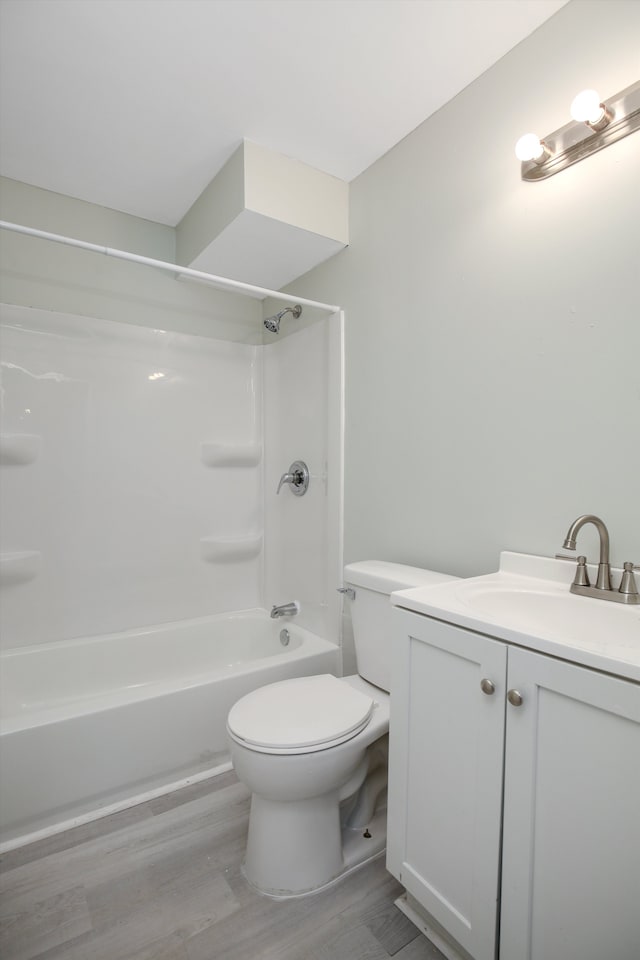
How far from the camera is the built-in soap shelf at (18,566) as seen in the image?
2.08m

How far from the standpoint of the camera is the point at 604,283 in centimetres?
125

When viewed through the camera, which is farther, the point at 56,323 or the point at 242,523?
the point at 242,523

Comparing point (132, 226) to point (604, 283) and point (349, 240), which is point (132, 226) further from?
point (604, 283)

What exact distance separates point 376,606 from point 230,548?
1.20 m

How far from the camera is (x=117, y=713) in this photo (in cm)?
169

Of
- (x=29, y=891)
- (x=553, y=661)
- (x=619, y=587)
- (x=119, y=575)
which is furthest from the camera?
(x=119, y=575)

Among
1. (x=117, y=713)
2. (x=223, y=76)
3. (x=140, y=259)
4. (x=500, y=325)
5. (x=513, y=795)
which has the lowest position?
(x=117, y=713)

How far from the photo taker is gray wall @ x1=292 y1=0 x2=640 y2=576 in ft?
4.02

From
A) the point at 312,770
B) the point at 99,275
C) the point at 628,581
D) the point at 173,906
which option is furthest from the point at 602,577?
the point at 99,275

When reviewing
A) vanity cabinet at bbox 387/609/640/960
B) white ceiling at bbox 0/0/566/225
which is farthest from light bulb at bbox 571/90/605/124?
vanity cabinet at bbox 387/609/640/960

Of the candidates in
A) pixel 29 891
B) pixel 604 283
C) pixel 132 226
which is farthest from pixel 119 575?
pixel 604 283

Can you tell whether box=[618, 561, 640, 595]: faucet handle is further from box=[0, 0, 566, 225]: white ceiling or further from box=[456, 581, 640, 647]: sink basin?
box=[0, 0, 566, 225]: white ceiling

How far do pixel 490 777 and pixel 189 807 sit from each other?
123cm

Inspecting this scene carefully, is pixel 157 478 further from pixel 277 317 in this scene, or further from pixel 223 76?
pixel 223 76
